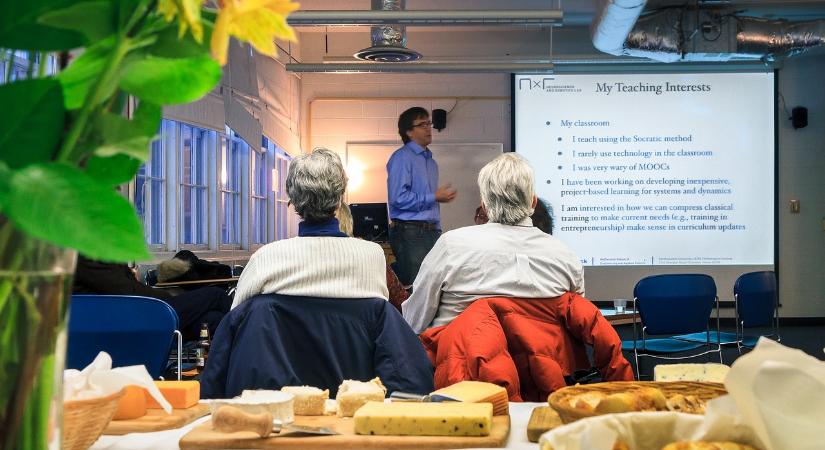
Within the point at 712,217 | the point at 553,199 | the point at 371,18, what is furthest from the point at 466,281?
the point at 712,217

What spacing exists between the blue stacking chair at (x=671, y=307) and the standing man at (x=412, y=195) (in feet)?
8.29

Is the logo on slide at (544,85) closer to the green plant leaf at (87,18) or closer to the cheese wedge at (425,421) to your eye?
the cheese wedge at (425,421)

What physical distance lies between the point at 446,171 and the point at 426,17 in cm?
408

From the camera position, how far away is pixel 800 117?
1055cm

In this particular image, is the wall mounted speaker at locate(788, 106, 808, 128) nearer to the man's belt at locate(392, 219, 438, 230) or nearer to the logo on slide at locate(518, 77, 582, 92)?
the logo on slide at locate(518, 77, 582, 92)

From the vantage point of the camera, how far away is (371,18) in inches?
273

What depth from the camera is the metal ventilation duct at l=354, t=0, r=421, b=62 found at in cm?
759

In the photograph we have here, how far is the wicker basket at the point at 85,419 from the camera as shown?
0.95 metres

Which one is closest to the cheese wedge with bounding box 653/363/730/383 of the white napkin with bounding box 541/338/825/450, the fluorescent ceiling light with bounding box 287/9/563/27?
the white napkin with bounding box 541/338/825/450

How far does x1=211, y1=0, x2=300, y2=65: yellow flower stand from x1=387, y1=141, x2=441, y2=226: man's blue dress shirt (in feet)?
23.0

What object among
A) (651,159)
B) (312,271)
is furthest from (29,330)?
(651,159)

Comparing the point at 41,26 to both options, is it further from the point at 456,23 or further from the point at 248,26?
the point at 456,23

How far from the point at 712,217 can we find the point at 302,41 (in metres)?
5.27

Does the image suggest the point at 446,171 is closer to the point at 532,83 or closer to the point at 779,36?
the point at 532,83
